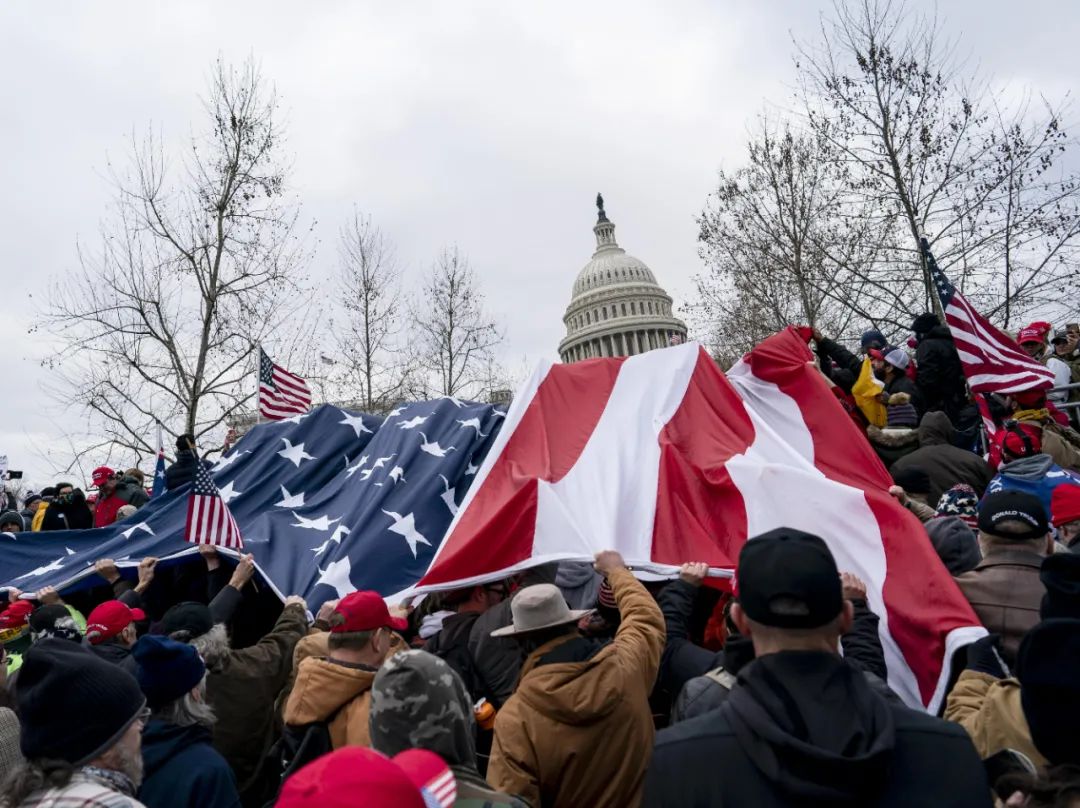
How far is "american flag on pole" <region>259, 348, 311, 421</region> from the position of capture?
11562 mm

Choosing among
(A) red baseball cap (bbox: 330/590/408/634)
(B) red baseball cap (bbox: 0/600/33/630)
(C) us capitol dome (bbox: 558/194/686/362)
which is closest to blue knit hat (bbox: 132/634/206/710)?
(A) red baseball cap (bbox: 330/590/408/634)

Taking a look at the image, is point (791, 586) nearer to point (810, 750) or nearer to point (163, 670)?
point (810, 750)

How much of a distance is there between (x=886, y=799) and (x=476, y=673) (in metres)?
2.78

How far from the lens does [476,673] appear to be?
167 inches

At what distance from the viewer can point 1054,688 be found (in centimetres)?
202

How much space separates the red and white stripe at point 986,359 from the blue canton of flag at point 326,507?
3700 millimetres

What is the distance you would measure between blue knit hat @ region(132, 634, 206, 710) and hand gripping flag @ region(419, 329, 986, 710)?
182 centimetres

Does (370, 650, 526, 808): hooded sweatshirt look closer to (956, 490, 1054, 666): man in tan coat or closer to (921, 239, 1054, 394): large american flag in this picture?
Answer: (956, 490, 1054, 666): man in tan coat

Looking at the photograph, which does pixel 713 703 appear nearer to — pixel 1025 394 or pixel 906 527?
pixel 906 527

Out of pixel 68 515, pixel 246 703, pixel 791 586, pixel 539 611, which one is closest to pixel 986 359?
pixel 539 611

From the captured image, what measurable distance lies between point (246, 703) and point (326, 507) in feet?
10.1

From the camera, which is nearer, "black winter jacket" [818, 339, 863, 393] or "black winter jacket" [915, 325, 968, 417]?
"black winter jacket" [818, 339, 863, 393]

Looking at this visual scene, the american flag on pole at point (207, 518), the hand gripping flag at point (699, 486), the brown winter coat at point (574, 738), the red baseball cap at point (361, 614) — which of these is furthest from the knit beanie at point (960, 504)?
the american flag on pole at point (207, 518)

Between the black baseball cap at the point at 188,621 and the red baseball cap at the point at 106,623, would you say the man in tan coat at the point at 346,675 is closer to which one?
the black baseball cap at the point at 188,621
